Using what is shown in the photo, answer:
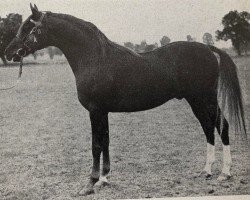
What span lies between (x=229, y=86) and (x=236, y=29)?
0.45 metres

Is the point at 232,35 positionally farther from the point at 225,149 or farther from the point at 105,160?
the point at 105,160

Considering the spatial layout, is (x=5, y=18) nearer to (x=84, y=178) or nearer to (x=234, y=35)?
(x=84, y=178)

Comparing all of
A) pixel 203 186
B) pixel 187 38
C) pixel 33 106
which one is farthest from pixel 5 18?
pixel 203 186

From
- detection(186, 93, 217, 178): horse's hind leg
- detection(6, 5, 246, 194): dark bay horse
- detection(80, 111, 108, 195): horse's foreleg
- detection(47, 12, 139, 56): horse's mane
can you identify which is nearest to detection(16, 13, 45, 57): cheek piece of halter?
detection(6, 5, 246, 194): dark bay horse

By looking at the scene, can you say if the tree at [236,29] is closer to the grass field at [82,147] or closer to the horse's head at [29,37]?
the grass field at [82,147]

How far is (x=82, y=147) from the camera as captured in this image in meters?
2.42

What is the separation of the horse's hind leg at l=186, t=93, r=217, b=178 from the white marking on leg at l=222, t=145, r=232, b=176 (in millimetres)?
71

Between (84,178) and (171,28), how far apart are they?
1.17m

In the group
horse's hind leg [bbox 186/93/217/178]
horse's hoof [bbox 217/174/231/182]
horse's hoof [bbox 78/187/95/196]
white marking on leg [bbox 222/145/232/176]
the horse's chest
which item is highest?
the horse's chest

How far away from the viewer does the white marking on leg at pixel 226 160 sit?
2.37m

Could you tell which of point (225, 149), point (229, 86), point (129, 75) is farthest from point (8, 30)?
point (225, 149)

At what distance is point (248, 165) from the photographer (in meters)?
2.46

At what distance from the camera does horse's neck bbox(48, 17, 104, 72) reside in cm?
219

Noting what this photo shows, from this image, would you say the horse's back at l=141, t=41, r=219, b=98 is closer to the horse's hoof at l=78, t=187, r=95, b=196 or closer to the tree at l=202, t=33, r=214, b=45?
the tree at l=202, t=33, r=214, b=45
